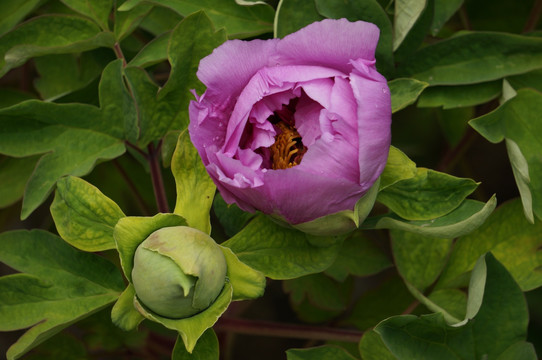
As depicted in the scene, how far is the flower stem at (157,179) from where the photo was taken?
891mm

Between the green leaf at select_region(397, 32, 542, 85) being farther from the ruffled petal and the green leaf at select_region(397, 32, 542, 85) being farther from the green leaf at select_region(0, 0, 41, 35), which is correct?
the green leaf at select_region(0, 0, 41, 35)

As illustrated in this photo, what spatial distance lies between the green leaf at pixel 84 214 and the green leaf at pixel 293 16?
0.28m

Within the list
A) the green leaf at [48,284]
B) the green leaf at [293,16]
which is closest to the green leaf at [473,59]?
the green leaf at [293,16]

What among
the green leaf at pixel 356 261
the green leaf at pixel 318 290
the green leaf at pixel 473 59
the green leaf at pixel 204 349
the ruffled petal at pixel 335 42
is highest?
the ruffled petal at pixel 335 42

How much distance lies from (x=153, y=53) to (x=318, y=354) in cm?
42

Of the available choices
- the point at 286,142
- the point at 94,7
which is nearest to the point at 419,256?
the point at 286,142

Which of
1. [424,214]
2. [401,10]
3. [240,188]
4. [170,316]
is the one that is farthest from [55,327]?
[401,10]

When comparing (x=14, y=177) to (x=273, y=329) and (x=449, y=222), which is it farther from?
(x=449, y=222)

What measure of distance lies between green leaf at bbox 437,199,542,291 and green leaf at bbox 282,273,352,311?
200mm

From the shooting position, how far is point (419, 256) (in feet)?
3.13

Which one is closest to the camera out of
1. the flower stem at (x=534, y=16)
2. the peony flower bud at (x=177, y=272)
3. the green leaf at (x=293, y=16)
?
the peony flower bud at (x=177, y=272)

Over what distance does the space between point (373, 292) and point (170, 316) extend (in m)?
0.58

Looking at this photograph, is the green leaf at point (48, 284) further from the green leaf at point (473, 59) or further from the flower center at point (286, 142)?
the green leaf at point (473, 59)

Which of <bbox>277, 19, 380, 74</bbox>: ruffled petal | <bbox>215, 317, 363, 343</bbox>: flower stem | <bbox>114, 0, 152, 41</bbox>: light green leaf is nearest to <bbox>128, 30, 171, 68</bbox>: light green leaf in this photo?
<bbox>114, 0, 152, 41</bbox>: light green leaf
